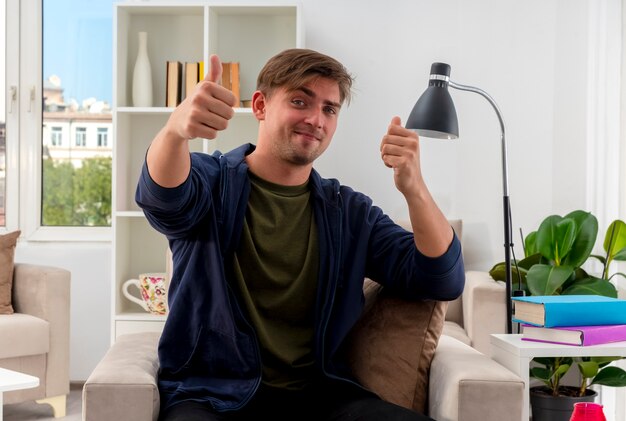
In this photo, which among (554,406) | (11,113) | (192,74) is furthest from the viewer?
(11,113)

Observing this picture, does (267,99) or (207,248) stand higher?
(267,99)

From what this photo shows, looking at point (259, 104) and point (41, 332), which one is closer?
point (259, 104)

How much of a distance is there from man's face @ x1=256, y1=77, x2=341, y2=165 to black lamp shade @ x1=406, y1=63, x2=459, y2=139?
58 cm

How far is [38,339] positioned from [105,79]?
1.49 meters

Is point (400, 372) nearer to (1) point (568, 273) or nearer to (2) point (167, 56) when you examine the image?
(1) point (568, 273)

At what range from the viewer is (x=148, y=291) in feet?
12.8

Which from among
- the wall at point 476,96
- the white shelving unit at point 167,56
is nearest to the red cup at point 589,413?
the wall at point 476,96

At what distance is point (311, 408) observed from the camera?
1906 millimetres

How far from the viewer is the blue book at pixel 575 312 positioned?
2.03m

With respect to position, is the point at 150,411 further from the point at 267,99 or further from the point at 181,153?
the point at 267,99

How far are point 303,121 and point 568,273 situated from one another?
4.90ft

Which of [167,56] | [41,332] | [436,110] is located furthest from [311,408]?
[167,56]

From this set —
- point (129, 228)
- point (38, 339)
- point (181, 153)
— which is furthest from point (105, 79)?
point (181, 153)

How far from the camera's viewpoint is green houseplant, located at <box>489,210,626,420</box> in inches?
121
